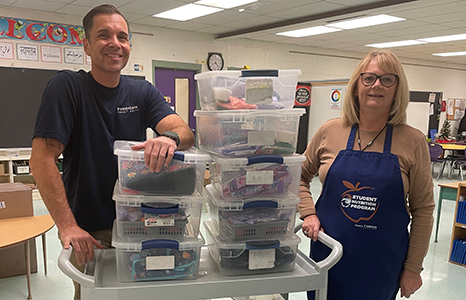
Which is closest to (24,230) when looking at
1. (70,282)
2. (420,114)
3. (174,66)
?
(70,282)

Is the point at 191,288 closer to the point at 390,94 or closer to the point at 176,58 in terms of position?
the point at 390,94

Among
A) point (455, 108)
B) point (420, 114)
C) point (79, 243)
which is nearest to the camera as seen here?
point (79, 243)

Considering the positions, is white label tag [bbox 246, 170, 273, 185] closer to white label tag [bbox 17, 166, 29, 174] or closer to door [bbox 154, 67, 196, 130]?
white label tag [bbox 17, 166, 29, 174]

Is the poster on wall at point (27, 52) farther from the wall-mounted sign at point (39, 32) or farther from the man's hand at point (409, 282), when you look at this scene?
the man's hand at point (409, 282)

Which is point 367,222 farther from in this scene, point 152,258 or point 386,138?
point 152,258

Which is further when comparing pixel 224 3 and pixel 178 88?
pixel 178 88

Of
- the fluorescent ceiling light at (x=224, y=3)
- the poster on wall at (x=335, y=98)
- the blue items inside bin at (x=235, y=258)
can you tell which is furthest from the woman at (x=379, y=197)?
the poster on wall at (x=335, y=98)

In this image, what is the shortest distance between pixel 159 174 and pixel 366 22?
6.08 meters

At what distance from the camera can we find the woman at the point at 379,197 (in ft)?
5.12

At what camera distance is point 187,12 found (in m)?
5.88

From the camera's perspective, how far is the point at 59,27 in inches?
235

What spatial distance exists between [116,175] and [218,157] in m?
0.47

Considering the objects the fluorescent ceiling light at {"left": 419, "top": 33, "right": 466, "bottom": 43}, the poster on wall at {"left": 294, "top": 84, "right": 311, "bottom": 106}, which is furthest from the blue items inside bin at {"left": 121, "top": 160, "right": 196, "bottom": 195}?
the fluorescent ceiling light at {"left": 419, "top": 33, "right": 466, "bottom": 43}

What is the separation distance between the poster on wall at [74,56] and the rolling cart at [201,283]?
Answer: 218 inches
